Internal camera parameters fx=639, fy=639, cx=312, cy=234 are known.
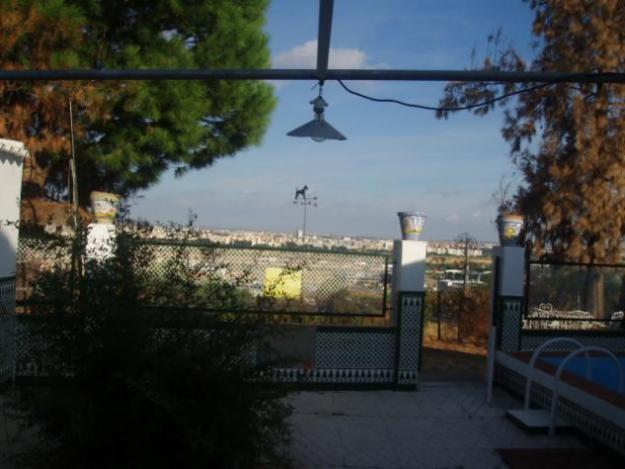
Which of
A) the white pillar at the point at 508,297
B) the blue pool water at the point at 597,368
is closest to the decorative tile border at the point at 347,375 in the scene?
the white pillar at the point at 508,297

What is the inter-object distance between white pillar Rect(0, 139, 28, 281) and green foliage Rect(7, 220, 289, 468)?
112 inches

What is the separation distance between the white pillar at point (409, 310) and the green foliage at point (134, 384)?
12.8 ft

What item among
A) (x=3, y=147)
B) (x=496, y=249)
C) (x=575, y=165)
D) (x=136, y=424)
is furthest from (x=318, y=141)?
(x=575, y=165)

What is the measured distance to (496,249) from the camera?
9.06 m

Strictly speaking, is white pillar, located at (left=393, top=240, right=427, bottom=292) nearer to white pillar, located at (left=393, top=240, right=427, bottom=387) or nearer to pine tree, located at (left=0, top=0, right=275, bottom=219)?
white pillar, located at (left=393, top=240, right=427, bottom=387)

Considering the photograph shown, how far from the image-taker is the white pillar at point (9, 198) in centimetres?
715

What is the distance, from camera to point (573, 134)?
52.4 ft

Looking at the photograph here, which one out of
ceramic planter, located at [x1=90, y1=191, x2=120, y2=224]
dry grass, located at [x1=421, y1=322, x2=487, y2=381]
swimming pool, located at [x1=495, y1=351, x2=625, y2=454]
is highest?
ceramic planter, located at [x1=90, y1=191, x2=120, y2=224]

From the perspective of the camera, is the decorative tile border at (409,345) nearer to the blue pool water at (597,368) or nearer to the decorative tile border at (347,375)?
the decorative tile border at (347,375)

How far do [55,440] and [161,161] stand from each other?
882 centimetres

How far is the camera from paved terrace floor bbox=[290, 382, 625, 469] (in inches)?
229

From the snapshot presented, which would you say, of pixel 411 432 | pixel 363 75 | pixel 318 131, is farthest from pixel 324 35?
pixel 411 432

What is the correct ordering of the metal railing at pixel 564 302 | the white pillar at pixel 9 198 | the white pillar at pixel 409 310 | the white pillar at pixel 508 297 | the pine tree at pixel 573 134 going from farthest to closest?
the pine tree at pixel 573 134 → the metal railing at pixel 564 302 → the white pillar at pixel 508 297 → the white pillar at pixel 409 310 → the white pillar at pixel 9 198

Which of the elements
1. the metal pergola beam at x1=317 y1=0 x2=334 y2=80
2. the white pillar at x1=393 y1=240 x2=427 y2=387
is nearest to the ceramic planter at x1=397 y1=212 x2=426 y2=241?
the white pillar at x1=393 y1=240 x2=427 y2=387
